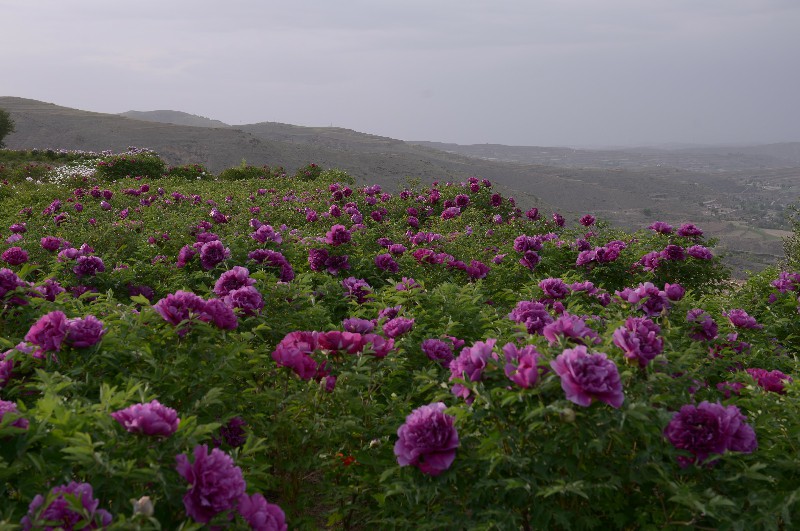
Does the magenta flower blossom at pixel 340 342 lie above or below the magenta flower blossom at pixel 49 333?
below

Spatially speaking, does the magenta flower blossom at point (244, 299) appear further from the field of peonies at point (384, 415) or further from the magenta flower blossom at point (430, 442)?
the magenta flower blossom at point (430, 442)

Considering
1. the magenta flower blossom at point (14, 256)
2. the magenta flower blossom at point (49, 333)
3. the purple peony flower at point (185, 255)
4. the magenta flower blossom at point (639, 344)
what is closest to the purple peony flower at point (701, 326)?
the magenta flower blossom at point (639, 344)

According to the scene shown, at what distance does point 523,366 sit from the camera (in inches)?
80.8

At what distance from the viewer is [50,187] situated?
572 inches

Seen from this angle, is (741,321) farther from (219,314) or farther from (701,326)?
(219,314)

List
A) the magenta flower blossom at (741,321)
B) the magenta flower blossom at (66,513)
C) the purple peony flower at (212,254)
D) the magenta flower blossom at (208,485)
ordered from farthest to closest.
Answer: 1. the purple peony flower at (212,254)
2. the magenta flower blossom at (741,321)
3. the magenta flower blossom at (208,485)
4. the magenta flower blossom at (66,513)

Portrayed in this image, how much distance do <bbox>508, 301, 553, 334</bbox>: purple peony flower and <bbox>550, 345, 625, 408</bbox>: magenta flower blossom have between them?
2.79ft

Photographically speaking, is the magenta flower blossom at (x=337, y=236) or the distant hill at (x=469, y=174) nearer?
the magenta flower blossom at (x=337, y=236)

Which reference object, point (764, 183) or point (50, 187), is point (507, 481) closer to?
point (50, 187)

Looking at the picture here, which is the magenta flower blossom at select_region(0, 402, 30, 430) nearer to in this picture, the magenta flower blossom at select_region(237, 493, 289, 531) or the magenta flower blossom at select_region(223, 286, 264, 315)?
the magenta flower blossom at select_region(237, 493, 289, 531)

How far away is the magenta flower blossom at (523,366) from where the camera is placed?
6.57 ft

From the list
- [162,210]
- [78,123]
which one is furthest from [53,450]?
[78,123]

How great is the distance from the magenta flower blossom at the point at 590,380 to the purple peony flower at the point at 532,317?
0.85 meters

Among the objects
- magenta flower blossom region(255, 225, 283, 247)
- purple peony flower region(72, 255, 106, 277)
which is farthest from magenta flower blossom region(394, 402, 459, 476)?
purple peony flower region(72, 255, 106, 277)
